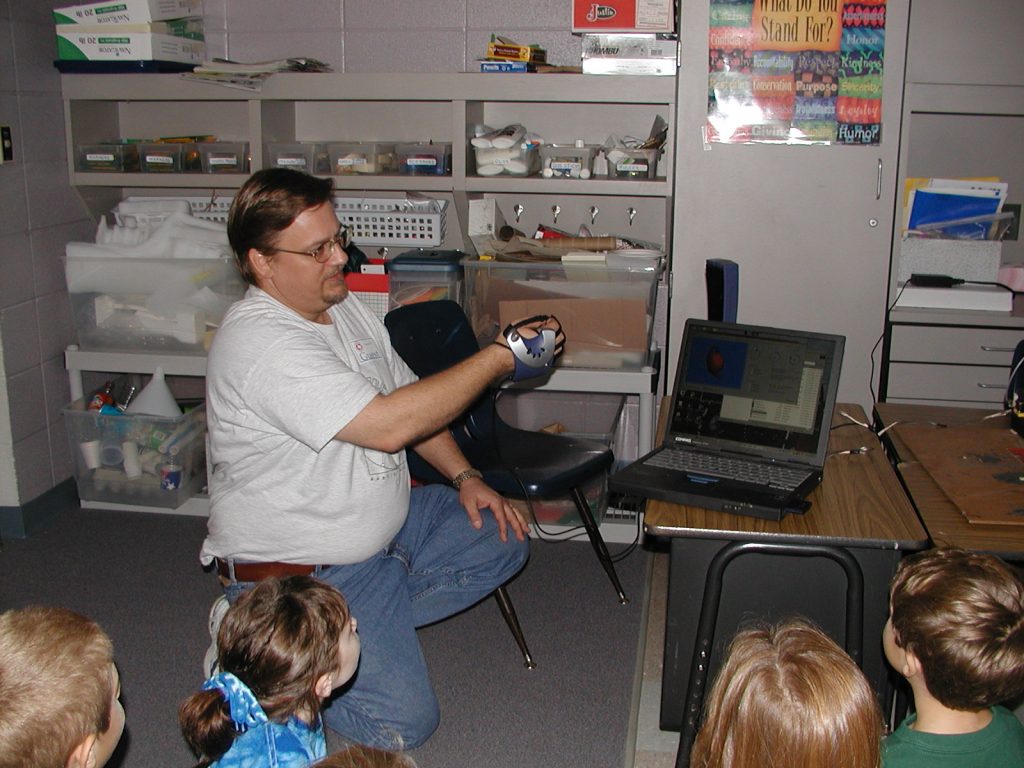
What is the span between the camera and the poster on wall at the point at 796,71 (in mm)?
3051

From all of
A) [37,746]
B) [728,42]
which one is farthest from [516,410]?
[37,746]

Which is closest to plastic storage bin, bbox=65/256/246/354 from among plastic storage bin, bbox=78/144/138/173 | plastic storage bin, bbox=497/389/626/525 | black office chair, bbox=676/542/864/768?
plastic storage bin, bbox=78/144/138/173

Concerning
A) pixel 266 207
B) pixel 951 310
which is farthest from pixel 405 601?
pixel 951 310

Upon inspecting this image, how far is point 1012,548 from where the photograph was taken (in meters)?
1.76

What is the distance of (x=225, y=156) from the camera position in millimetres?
3521

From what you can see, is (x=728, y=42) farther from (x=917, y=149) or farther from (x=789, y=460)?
(x=789, y=460)

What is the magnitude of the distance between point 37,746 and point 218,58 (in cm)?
309

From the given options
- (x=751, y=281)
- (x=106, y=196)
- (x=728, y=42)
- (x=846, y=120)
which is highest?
(x=728, y=42)

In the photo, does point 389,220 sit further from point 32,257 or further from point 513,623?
point 513,623

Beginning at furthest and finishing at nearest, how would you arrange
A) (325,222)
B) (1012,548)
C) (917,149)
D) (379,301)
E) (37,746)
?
1. (917,149)
2. (379,301)
3. (325,222)
4. (1012,548)
5. (37,746)

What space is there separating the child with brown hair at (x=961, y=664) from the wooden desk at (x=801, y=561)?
1.09ft

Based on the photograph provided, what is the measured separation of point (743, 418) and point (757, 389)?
0.23 feet

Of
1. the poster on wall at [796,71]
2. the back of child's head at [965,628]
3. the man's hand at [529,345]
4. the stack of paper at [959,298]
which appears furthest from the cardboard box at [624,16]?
the back of child's head at [965,628]

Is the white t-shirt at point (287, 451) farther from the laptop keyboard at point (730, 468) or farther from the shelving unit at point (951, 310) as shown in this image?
the shelving unit at point (951, 310)
